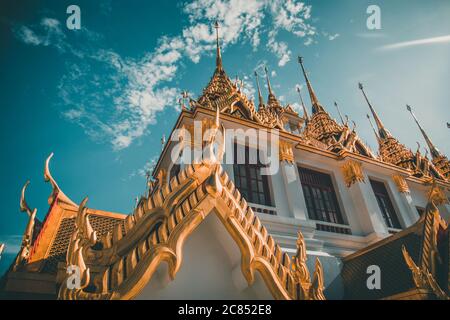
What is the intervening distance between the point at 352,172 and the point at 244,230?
9.10 m

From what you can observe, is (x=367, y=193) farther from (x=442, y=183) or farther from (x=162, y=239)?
(x=162, y=239)

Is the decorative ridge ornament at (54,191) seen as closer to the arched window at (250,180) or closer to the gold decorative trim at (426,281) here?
the arched window at (250,180)

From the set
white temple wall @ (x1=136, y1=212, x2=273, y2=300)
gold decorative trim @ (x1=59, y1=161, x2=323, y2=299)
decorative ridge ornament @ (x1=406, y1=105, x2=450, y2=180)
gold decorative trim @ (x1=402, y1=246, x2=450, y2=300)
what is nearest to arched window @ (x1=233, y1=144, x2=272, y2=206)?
gold decorative trim @ (x1=402, y1=246, x2=450, y2=300)

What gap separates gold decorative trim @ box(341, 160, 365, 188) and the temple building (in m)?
0.05

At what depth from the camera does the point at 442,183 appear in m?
13.4

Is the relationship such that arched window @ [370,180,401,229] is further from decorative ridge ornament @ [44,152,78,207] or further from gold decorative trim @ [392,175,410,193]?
decorative ridge ornament @ [44,152,78,207]

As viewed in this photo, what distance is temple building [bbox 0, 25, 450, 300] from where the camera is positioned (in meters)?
2.31

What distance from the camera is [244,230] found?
8.20 ft

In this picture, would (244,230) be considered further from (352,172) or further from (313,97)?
(313,97)

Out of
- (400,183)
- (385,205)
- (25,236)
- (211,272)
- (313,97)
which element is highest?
(313,97)

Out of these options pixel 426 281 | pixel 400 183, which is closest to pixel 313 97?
pixel 400 183

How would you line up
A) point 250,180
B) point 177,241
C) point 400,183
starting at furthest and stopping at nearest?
1. point 400,183
2. point 250,180
3. point 177,241

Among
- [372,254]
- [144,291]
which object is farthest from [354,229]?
[144,291]

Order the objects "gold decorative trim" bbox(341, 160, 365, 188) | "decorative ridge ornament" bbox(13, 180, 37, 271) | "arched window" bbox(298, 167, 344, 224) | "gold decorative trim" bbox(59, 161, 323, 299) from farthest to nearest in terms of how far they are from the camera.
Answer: "gold decorative trim" bbox(341, 160, 365, 188) < "arched window" bbox(298, 167, 344, 224) < "decorative ridge ornament" bbox(13, 180, 37, 271) < "gold decorative trim" bbox(59, 161, 323, 299)
